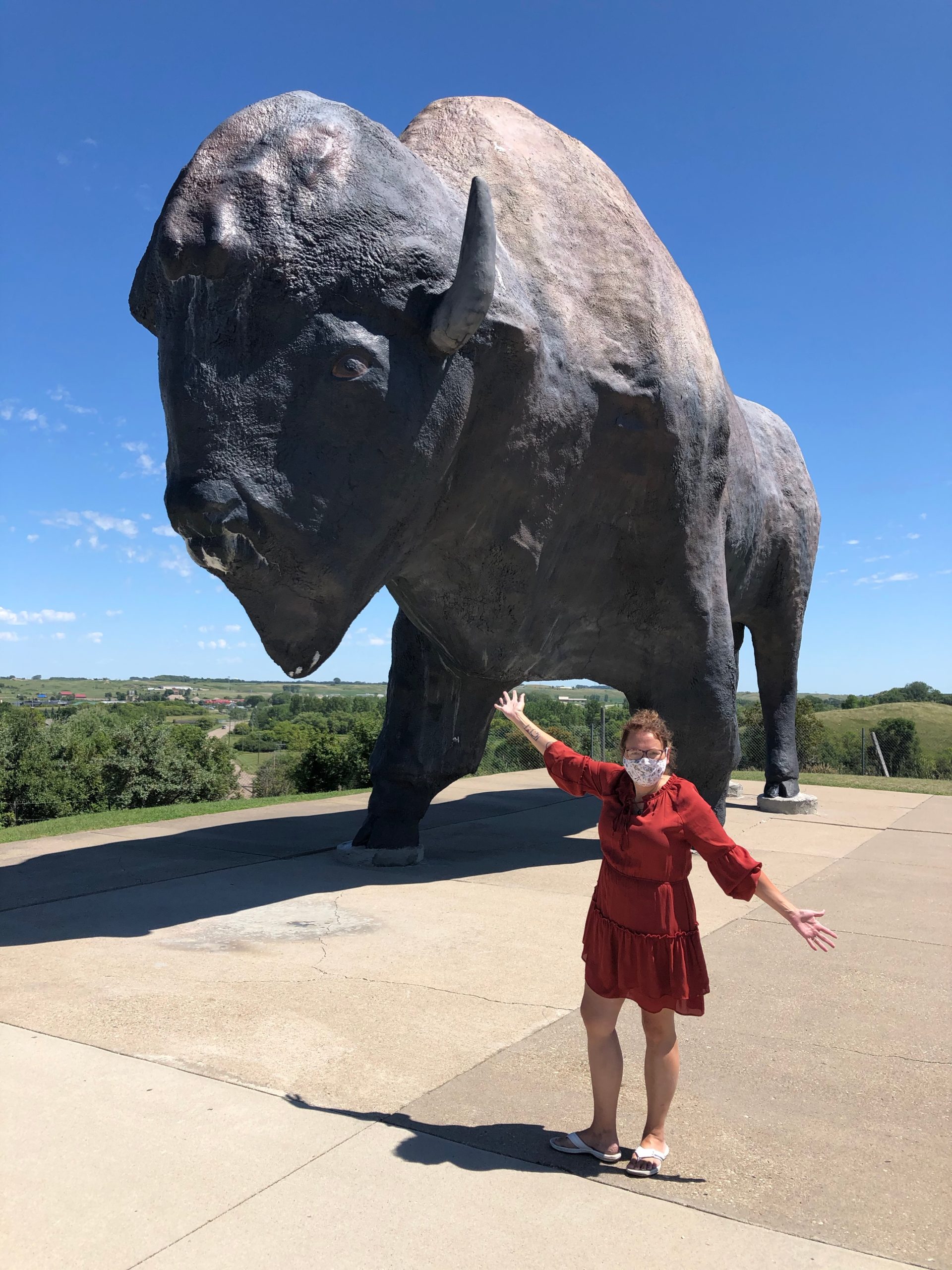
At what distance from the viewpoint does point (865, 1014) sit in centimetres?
359

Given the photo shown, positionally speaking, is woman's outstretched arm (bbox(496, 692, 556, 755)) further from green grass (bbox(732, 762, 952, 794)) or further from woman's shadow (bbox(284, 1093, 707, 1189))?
green grass (bbox(732, 762, 952, 794))

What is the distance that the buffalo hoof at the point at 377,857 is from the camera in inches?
243

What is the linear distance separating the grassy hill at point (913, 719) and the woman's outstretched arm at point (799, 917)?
1690 inches

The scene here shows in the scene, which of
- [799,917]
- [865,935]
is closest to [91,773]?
[865,935]

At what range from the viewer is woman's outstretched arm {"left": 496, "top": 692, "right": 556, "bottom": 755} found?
290cm

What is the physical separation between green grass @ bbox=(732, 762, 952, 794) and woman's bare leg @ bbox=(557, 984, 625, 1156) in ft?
33.5

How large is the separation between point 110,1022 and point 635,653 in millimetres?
3870

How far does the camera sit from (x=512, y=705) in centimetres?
309

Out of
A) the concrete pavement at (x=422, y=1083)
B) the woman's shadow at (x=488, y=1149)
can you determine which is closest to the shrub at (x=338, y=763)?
the concrete pavement at (x=422, y=1083)

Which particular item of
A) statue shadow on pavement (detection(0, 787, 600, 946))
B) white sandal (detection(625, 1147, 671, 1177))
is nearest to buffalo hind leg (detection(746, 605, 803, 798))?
statue shadow on pavement (detection(0, 787, 600, 946))

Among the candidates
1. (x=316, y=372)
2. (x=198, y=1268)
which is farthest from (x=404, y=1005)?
(x=316, y=372)

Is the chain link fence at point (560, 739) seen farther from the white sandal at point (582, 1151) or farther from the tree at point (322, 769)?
the white sandal at point (582, 1151)

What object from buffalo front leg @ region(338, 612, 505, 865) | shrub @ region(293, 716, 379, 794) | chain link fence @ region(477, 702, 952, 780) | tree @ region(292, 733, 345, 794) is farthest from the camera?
chain link fence @ region(477, 702, 952, 780)

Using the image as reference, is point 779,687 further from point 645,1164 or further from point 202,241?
point 645,1164
